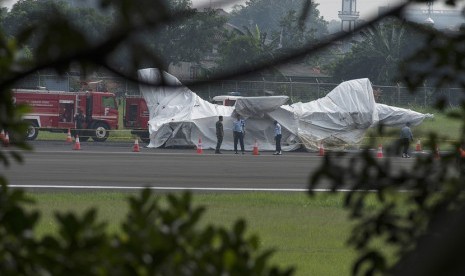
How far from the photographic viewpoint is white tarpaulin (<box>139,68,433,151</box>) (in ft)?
126

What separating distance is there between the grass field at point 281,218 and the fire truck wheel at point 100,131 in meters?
22.5

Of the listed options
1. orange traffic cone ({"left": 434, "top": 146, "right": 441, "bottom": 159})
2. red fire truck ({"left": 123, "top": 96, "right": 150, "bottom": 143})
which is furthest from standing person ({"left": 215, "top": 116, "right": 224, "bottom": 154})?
orange traffic cone ({"left": 434, "top": 146, "right": 441, "bottom": 159})

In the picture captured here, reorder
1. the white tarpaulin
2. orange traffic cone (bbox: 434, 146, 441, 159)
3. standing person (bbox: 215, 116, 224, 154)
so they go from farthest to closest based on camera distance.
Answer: the white tarpaulin < standing person (bbox: 215, 116, 224, 154) < orange traffic cone (bbox: 434, 146, 441, 159)

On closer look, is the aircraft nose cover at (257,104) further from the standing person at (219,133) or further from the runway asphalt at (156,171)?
the runway asphalt at (156,171)

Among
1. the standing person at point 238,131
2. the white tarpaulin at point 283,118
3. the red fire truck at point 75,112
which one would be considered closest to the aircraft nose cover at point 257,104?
the white tarpaulin at point 283,118

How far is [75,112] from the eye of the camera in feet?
134

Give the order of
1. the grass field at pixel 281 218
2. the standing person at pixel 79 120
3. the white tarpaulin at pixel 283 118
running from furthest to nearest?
the standing person at pixel 79 120
the white tarpaulin at pixel 283 118
the grass field at pixel 281 218

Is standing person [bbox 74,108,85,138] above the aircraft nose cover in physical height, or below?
below

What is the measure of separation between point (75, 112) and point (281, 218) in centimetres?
2624

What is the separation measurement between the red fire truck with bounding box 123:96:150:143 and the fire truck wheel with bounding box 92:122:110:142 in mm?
958

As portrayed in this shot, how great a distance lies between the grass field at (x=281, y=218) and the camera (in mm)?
11609

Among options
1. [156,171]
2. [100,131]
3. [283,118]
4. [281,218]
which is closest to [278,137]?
[283,118]

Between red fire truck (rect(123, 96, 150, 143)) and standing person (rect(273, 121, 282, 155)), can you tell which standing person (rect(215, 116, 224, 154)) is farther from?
red fire truck (rect(123, 96, 150, 143))

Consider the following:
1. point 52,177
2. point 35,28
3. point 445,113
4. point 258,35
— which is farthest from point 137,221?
point 52,177
